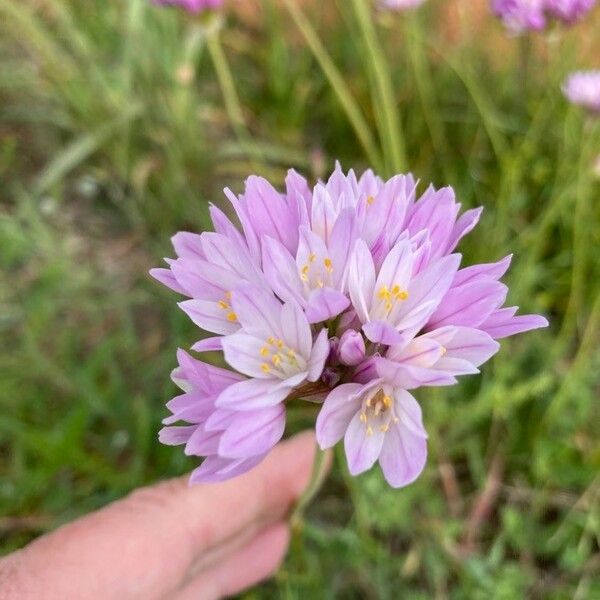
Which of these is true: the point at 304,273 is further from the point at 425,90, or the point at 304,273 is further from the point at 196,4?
the point at 425,90

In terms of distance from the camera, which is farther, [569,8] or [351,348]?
[569,8]

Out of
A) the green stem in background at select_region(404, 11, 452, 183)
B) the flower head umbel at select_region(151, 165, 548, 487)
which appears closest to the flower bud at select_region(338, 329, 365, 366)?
the flower head umbel at select_region(151, 165, 548, 487)

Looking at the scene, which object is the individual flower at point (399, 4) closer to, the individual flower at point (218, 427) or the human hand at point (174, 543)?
the human hand at point (174, 543)

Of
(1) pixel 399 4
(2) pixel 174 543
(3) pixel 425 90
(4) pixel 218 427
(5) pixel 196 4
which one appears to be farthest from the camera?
(3) pixel 425 90

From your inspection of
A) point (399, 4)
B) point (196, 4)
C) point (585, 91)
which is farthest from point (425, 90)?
point (196, 4)

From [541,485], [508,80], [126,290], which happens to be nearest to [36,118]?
[126,290]

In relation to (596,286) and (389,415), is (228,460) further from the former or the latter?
(596,286)

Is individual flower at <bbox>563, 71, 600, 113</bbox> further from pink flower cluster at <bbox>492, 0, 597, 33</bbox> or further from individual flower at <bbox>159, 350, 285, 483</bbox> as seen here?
individual flower at <bbox>159, 350, 285, 483</bbox>

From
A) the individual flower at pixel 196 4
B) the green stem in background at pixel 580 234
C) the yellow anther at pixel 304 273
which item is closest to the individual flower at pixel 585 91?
the green stem in background at pixel 580 234
